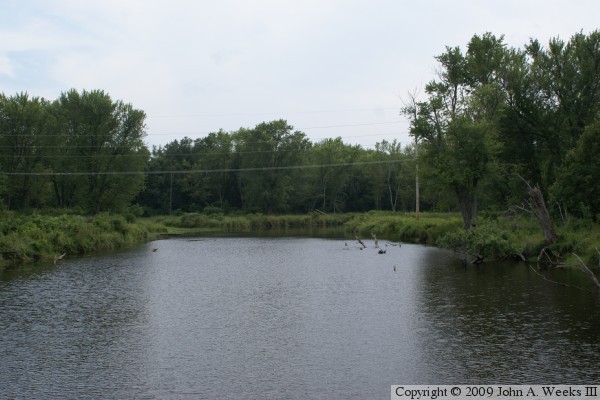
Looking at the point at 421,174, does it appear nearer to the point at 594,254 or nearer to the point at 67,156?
the point at 594,254

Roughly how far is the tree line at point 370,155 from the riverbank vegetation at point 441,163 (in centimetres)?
15

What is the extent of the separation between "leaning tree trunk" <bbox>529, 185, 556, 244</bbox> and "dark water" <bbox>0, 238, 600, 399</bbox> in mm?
→ 3215

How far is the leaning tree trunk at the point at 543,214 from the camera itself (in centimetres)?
3409

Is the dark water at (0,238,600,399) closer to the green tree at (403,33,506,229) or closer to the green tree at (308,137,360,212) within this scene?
the green tree at (403,33,506,229)

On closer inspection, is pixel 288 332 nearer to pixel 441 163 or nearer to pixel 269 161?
pixel 441 163

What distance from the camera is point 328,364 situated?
1641 centimetres

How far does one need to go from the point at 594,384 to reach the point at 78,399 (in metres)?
12.7

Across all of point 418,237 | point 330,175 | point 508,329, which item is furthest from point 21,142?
point 508,329

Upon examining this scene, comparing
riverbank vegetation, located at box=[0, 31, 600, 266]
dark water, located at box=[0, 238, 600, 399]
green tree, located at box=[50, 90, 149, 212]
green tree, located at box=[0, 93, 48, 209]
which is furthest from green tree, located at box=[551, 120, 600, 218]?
green tree, located at box=[0, 93, 48, 209]

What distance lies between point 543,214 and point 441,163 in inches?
689

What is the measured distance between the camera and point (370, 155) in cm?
12244

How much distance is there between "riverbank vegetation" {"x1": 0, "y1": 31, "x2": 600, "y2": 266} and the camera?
39344mm

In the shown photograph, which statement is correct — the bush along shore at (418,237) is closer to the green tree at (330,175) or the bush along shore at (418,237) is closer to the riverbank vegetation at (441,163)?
the riverbank vegetation at (441,163)

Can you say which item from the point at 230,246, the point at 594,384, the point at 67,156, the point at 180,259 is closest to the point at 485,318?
the point at 594,384
